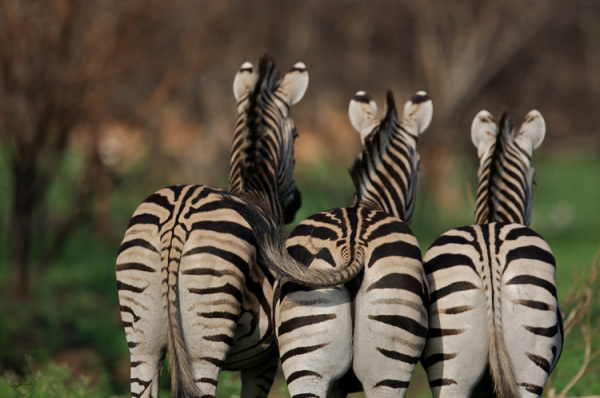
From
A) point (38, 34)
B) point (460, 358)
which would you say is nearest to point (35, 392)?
point (460, 358)

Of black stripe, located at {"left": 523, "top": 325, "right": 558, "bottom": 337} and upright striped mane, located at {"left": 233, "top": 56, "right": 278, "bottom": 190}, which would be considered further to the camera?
upright striped mane, located at {"left": 233, "top": 56, "right": 278, "bottom": 190}

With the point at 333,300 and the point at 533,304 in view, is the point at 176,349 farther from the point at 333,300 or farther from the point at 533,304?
the point at 533,304

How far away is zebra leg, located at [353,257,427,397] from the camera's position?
11.9 ft

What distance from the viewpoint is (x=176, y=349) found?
3854 mm

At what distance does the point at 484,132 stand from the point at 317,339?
2.35 m

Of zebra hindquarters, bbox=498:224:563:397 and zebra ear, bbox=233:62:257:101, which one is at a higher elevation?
zebra ear, bbox=233:62:257:101

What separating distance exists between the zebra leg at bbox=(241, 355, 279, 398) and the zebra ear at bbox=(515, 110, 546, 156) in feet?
7.17

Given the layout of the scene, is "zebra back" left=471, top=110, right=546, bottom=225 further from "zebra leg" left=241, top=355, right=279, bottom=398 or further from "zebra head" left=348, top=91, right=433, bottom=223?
"zebra leg" left=241, top=355, right=279, bottom=398

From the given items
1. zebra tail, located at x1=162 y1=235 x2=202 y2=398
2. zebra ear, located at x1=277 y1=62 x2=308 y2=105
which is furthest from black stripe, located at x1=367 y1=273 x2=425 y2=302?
zebra ear, located at x1=277 y1=62 x2=308 y2=105

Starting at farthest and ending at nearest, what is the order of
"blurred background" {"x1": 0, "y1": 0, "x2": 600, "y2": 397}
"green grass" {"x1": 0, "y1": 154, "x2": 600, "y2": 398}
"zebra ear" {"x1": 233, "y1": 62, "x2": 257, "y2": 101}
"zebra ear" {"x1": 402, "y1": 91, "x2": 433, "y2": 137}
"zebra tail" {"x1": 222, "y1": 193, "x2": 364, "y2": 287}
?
1. "blurred background" {"x1": 0, "y1": 0, "x2": 600, "y2": 397}
2. "green grass" {"x1": 0, "y1": 154, "x2": 600, "y2": 398}
3. "zebra ear" {"x1": 233, "y1": 62, "x2": 257, "y2": 101}
4. "zebra ear" {"x1": 402, "y1": 91, "x2": 433, "y2": 137}
5. "zebra tail" {"x1": 222, "y1": 193, "x2": 364, "y2": 287}

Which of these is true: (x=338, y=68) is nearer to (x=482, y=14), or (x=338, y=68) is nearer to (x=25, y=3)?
(x=482, y=14)

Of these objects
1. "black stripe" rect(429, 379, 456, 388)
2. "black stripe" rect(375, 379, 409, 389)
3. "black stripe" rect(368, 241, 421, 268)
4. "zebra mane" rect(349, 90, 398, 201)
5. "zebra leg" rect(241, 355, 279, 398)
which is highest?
"zebra mane" rect(349, 90, 398, 201)

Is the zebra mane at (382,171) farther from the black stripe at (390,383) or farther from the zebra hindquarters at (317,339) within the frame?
the black stripe at (390,383)

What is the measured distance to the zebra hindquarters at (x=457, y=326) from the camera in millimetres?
3756
